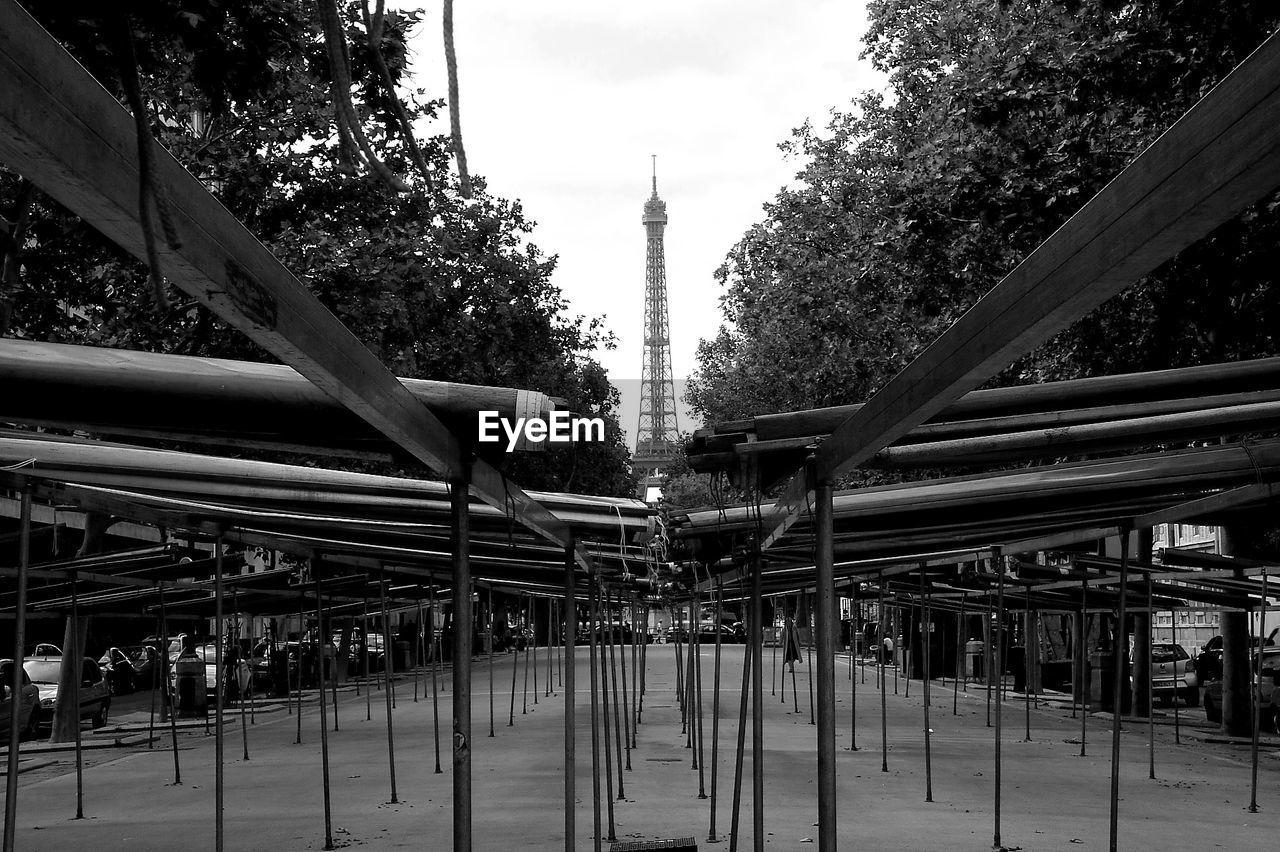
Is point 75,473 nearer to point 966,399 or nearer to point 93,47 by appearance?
point 93,47

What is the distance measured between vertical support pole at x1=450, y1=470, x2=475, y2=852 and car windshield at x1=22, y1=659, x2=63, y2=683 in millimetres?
20895

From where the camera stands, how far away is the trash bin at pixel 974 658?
37438 mm

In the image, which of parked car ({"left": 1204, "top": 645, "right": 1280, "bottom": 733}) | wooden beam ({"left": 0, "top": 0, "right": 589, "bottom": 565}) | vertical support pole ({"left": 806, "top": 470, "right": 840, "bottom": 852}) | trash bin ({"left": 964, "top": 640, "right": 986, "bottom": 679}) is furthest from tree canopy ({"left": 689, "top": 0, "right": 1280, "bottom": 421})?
trash bin ({"left": 964, "top": 640, "right": 986, "bottom": 679})

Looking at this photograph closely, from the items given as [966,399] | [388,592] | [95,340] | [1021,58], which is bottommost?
[388,592]

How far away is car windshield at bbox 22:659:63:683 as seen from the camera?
23.8m

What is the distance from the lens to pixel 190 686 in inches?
1037

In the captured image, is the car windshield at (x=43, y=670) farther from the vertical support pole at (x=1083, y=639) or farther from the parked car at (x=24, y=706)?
the vertical support pole at (x=1083, y=639)

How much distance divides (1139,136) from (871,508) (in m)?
9.91

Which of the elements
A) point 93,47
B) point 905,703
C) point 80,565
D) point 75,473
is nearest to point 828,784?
point 75,473

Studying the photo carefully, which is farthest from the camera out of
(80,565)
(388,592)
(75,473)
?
(388,592)

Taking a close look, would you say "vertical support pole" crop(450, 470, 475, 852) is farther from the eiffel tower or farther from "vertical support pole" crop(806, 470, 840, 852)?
the eiffel tower

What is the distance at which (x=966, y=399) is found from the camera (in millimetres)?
4664

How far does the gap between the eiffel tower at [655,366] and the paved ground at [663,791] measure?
354ft

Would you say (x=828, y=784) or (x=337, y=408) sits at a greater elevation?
(x=337, y=408)
